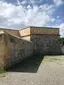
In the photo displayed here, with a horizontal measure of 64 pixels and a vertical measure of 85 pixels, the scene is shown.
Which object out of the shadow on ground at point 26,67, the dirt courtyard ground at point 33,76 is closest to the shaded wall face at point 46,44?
the shadow on ground at point 26,67

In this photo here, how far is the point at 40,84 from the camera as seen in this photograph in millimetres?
6027

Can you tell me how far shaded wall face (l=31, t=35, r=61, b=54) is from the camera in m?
19.9

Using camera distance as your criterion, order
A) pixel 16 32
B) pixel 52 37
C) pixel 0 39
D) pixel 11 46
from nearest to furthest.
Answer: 1. pixel 0 39
2. pixel 11 46
3. pixel 52 37
4. pixel 16 32

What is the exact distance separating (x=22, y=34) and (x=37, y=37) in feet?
9.67

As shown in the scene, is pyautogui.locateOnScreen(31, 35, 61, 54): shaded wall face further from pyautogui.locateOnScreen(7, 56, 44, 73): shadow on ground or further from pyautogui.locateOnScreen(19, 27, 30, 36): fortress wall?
pyautogui.locateOnScreen(7, 56, 44, 73): shadow on ground

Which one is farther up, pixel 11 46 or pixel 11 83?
pixel 11 46

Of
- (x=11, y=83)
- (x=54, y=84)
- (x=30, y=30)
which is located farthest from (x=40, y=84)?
(x=30, y=30)

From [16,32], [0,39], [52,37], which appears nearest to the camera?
[0,39]

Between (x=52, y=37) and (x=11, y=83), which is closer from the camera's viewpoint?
(x=11, y=83)

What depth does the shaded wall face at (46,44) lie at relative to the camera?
785 inches

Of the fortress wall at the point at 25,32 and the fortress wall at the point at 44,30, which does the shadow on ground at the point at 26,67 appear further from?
the fortress wall at the point at 25,32

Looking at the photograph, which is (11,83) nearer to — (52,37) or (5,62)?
(5,62)

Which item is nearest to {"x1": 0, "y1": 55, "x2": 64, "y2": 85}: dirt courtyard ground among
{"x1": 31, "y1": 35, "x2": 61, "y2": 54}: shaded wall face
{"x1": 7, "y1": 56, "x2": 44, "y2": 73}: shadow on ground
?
{"x1": 7, "y1": 56, "x2": 44, "y2": 73}: shadow on ground

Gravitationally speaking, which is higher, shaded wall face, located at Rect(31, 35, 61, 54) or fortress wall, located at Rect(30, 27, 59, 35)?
fortress wall, located at Rect(30, 27, 59, 35)
